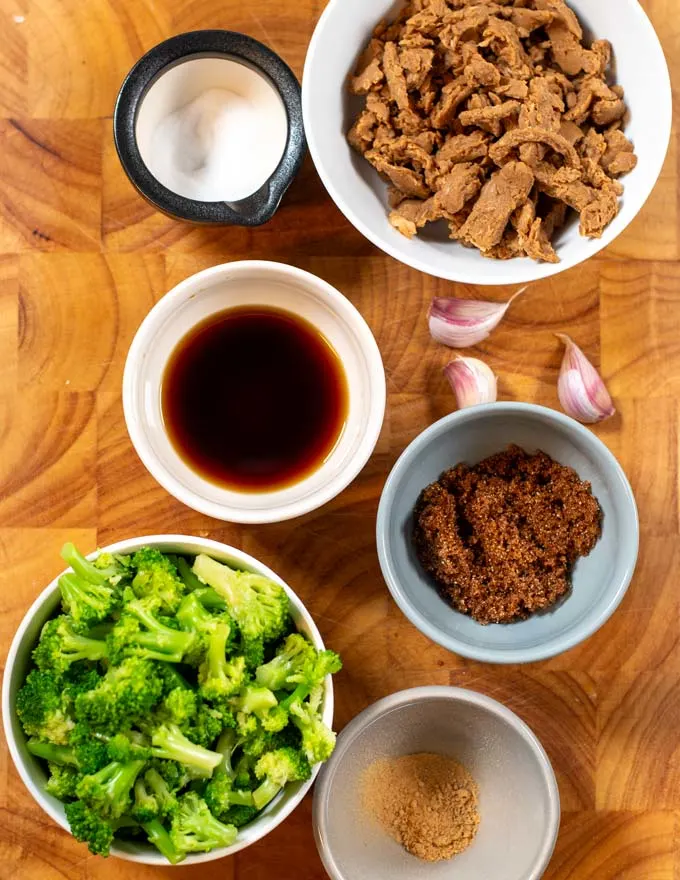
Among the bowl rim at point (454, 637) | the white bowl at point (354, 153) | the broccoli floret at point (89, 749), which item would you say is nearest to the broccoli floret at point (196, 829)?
the broccoli floret at point (89, 749)

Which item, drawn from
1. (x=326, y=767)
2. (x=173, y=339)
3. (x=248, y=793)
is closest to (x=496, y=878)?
(x=326, y=767)

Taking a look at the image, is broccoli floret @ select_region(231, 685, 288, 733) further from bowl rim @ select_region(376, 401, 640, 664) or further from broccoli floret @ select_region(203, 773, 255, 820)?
bowl rim @ select_region(376, 401, 640, 664)

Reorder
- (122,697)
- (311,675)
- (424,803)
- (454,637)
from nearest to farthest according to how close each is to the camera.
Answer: (122,697) < (311,675) < (454,637) < (424,803)

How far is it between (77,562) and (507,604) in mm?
665

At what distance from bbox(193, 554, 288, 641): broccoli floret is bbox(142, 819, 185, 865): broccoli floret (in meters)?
0.29

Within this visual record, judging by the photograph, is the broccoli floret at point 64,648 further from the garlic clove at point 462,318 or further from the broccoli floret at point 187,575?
the garlic clove at point 462,318

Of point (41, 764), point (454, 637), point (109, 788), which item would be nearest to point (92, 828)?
point (109, 788)

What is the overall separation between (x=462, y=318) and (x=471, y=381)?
109 millimetres

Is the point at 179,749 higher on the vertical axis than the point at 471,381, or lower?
lower

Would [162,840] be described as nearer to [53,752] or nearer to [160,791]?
[160,791]

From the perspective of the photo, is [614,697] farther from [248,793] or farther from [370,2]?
[370,2]

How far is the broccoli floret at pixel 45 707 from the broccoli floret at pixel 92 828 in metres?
0.10

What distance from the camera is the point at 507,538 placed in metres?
1.52

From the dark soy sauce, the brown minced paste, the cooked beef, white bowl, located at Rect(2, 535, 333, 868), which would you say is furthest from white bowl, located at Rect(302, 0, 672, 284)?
white bowl, located at Rect(2, 535, 333, 868)
